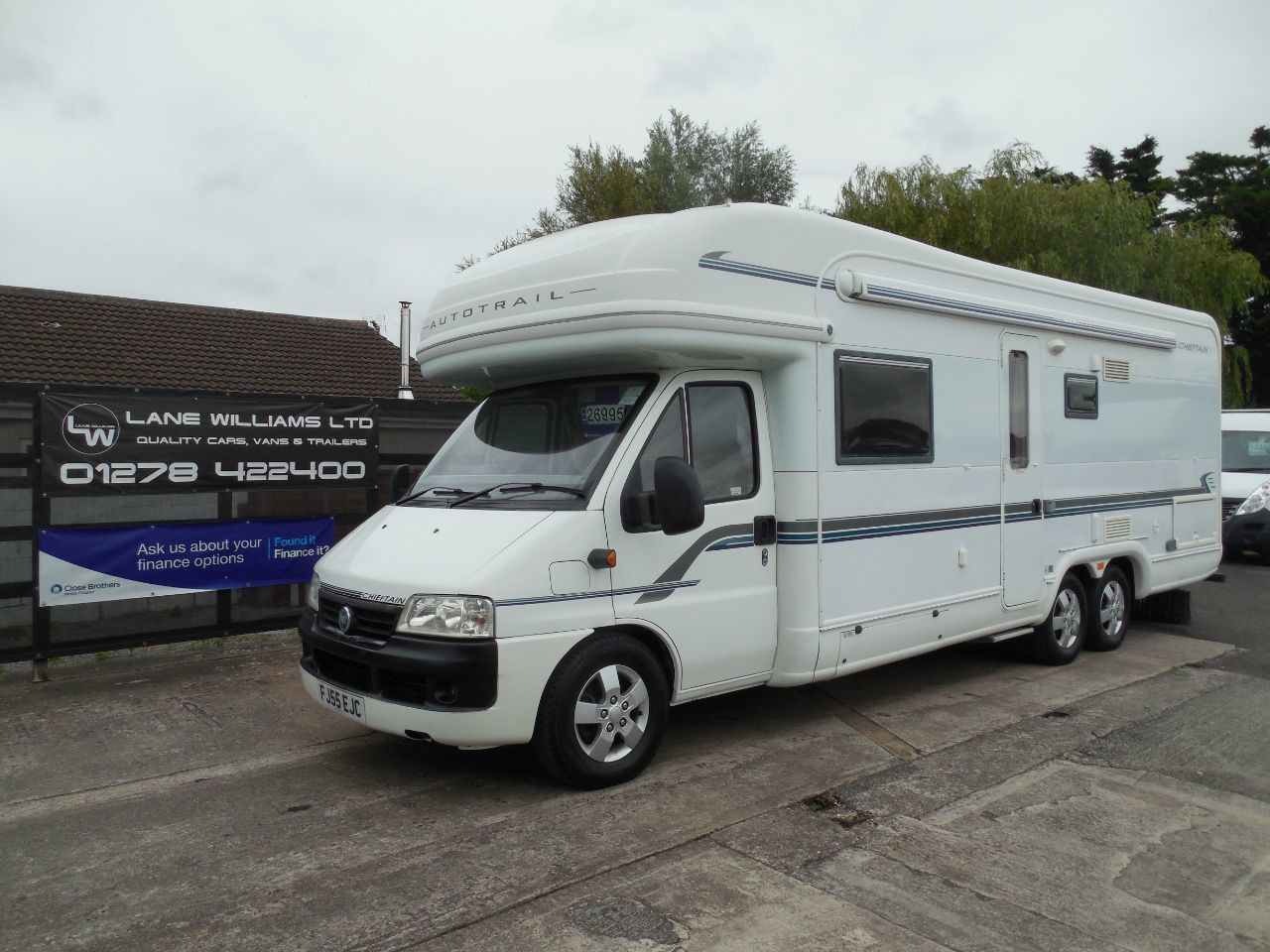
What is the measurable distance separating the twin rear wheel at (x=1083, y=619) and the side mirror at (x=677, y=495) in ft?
13.3

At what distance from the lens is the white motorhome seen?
4.63 m

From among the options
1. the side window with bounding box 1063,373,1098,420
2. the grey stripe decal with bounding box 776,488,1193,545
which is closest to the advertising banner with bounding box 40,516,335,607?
the grey stripe decal with bounding box 776,488,1193,545

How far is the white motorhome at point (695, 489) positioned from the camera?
4.63m

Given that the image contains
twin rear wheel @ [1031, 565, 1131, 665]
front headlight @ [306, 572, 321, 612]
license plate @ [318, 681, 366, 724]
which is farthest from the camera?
twin rear wheel @ [1031, 565, 1131, 665]

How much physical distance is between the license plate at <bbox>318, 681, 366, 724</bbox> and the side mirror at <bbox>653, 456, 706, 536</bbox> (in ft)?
5.67

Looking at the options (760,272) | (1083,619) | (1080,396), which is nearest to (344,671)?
(760,272)

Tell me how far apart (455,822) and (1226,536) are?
44.1ft

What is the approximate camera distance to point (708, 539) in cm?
523

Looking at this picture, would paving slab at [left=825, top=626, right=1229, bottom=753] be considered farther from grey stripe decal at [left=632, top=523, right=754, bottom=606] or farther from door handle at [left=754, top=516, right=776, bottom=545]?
grey stripe decal at [left=632, top=523, right=754, bottom=606]

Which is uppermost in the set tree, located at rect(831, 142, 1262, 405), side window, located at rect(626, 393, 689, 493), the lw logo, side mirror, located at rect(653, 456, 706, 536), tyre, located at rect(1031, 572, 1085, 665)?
tree, located at rect(831, 142, 1262, 405)

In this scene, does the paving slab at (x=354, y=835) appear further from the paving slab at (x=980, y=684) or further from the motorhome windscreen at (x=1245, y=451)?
the motorhome windscreen at (x=1245, y=451)

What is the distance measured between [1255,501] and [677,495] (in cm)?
1262

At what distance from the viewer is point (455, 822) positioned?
4516 mm

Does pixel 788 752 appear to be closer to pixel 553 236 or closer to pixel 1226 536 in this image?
pixel 553 236
